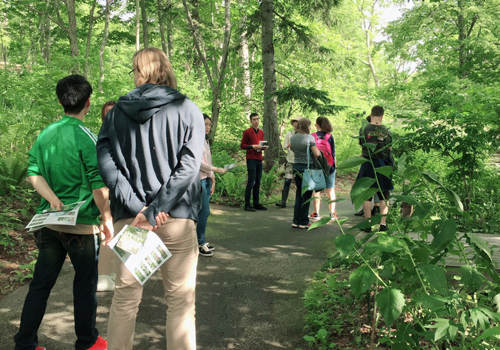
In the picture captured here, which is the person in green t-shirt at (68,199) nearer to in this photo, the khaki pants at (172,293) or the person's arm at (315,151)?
the khaki pants at (172,293)

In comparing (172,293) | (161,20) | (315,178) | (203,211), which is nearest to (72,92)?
(172,293)

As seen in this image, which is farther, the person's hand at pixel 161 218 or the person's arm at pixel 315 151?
the person's arm at pixel 315 151

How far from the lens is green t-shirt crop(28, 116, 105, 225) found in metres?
3.14

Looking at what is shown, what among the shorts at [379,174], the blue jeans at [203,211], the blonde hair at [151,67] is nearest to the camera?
the blonde hair at [151,67]

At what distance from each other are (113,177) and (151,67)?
79cm

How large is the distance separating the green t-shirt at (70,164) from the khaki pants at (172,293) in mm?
545

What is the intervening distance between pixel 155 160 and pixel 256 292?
109 inches

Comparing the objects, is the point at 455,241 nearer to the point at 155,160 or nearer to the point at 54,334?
the point at 155,160

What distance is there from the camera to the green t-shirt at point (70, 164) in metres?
3.14

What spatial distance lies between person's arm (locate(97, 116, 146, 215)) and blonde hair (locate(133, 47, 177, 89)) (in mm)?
374

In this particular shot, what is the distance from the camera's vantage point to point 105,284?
189 inches

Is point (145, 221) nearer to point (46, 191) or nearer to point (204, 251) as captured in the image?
point (46, 191)

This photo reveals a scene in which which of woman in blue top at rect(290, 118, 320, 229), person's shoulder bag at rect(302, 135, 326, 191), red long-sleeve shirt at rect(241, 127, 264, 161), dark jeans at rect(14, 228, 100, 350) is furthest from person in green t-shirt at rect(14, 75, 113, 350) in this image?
red long-sleeve shirt at rect(241, 127, 264, 161)

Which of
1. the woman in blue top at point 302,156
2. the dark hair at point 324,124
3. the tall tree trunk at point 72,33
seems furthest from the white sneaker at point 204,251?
the tall tree trunk at point 72,33
